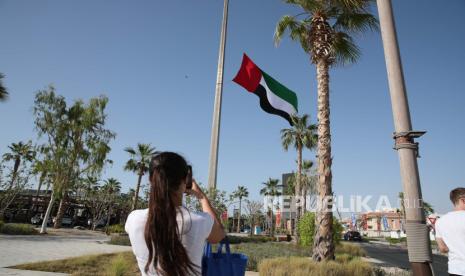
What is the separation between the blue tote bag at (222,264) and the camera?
6.95ft

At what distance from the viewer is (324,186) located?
9.55m

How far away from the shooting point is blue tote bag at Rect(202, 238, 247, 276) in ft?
6.95

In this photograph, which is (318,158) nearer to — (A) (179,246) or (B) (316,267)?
(B) (316,267)

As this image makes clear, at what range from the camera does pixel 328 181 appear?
31.4ft

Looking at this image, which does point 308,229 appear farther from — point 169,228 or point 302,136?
point 169,228

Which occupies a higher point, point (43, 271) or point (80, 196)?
point (80, 196)

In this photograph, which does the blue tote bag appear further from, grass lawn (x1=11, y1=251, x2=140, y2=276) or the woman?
A: grass lawn (x1=11, y1=251, x2=140, y2=276)

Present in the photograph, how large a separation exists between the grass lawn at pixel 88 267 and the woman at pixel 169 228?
681 cm

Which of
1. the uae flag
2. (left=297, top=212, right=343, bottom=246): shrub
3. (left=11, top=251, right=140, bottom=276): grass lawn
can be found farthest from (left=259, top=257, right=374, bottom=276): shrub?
(left=297, top=212, right=343, bottom=246): shrub

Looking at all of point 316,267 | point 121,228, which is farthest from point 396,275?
point 121,228

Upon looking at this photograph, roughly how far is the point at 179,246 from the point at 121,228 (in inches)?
1354

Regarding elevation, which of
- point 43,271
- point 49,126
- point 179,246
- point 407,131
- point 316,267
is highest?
point 49,126

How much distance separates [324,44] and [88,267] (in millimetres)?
10285

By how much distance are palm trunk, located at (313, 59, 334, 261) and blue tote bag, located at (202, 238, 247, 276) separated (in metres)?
7.60
